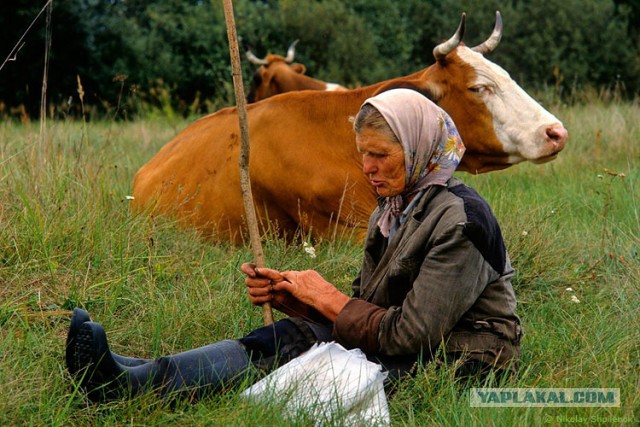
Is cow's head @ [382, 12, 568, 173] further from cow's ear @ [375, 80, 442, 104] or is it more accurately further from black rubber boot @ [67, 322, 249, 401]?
black rubber boot @ [67, 322, 249, 401]

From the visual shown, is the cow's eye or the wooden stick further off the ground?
the wooden stick

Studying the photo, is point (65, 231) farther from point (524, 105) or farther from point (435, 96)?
point (524, 105)

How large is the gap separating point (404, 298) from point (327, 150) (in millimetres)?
2659

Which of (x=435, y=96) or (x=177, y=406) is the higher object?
Result: (x=435, y=96)

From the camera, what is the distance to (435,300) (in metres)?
3.24

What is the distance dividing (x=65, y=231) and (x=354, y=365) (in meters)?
2.13

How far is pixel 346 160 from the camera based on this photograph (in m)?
6.02

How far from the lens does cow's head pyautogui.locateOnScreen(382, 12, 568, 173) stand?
602cm

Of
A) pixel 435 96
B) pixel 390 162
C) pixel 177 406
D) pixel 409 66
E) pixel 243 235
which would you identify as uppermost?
pixel 390 162

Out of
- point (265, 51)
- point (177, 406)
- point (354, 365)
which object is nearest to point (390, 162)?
point (354, 365)

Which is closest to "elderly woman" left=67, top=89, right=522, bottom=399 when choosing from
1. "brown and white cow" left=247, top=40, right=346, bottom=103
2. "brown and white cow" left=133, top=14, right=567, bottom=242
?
"brown and white cow" left=133, top=14, right=567, bottom=242

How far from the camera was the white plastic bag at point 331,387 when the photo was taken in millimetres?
3176

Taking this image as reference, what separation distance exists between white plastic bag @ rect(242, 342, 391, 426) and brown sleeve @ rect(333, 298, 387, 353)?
43 millimetres

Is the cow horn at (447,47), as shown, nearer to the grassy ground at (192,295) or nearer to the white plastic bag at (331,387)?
the grassy ground at (192,295)
